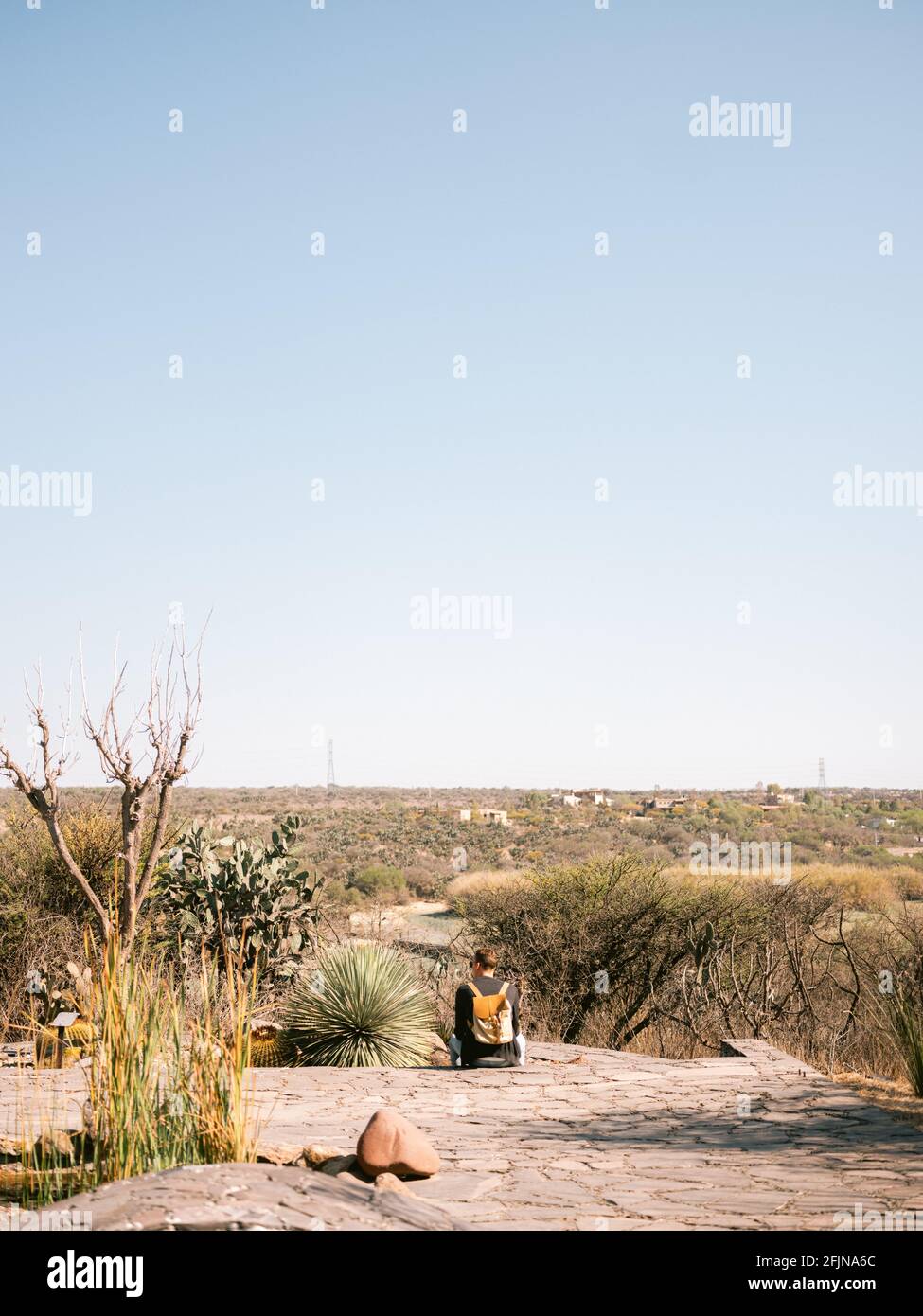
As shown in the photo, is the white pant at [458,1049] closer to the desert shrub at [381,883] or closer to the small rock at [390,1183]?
the small rock at [390,1183]

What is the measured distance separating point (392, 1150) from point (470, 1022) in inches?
177

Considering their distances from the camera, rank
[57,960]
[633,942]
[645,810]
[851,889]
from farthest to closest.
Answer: [645,810], [851,889], [633,942], [57,960]

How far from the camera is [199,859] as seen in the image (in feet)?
49.6

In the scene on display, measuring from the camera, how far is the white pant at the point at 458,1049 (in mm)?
10969

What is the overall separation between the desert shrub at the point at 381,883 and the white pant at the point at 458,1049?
19641 millimetres

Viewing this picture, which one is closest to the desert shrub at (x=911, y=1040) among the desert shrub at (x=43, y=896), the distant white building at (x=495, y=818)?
the desert shrub at (x=43, y=896)

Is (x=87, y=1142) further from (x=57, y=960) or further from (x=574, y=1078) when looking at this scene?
(x=57, y=960)

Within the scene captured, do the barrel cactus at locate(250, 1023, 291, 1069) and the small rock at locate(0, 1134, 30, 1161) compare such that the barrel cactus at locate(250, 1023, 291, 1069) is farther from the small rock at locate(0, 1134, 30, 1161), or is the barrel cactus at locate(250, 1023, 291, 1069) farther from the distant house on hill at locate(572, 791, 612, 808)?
the distant house on hill at locate(572, 791, 612, 808)

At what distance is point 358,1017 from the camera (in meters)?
12.0

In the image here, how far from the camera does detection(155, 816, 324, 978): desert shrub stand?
14.6 m

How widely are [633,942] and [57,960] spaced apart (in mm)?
8226

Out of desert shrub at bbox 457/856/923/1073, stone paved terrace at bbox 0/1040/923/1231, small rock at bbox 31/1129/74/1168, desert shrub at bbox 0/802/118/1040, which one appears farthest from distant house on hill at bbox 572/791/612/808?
small rock at bbox 31/1129/74/1168

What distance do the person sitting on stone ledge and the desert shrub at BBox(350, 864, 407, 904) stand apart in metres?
19.9
